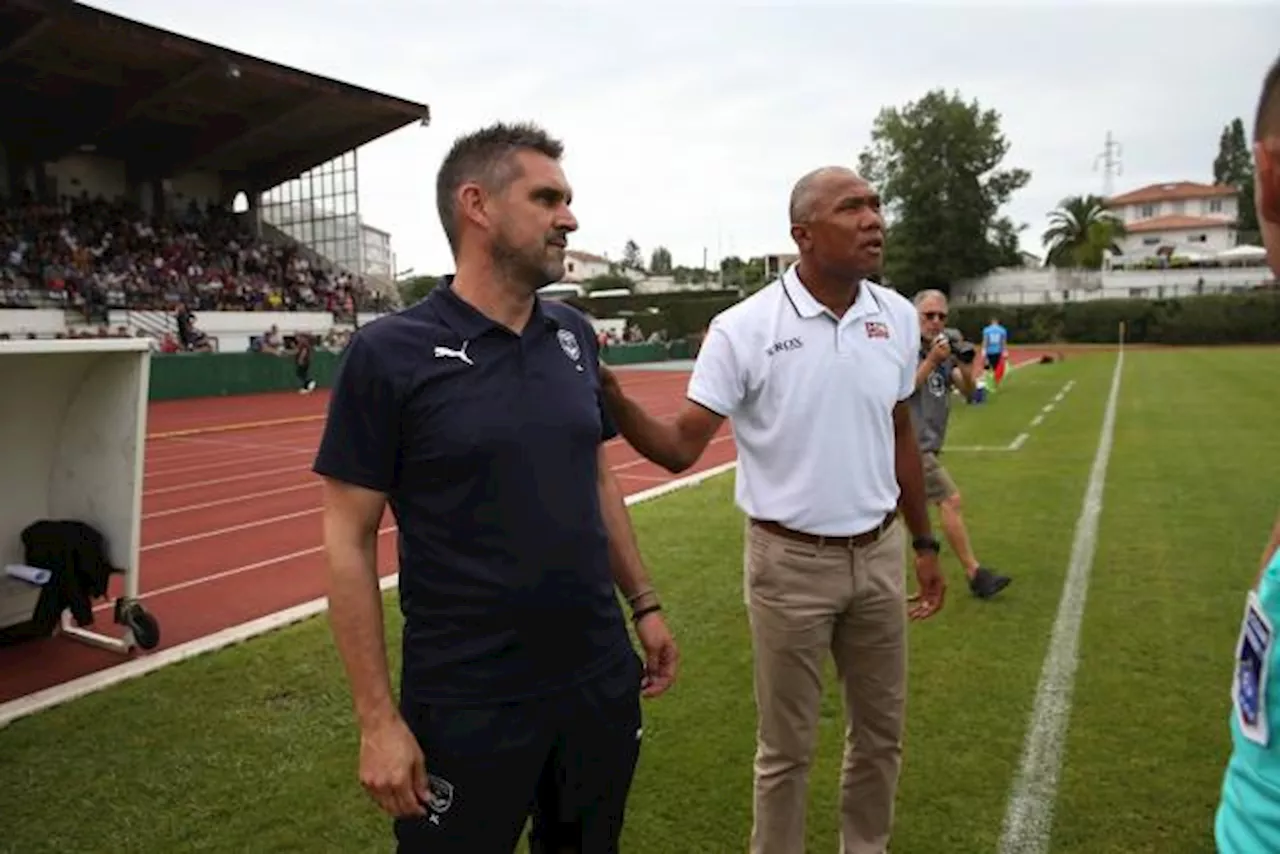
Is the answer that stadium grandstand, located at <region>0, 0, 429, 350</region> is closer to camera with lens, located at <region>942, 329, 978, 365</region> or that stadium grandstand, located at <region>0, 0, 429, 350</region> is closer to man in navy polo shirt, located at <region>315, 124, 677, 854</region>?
camera with lens, located at <region>942, 329, 978, 365</region>

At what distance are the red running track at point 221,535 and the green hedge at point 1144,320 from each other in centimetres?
4119

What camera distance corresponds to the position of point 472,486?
1.99 metres

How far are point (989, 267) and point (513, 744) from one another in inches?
2774

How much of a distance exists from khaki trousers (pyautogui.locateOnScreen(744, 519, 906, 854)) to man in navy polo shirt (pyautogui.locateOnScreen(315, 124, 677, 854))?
2.49 feet

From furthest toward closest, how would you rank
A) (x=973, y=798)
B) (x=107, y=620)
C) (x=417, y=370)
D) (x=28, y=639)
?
(x=107, y=620) → (x=28, y=639) → (x=973, y=798) → (x=417, y=370)

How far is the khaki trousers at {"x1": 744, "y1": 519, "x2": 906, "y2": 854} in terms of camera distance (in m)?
2.83

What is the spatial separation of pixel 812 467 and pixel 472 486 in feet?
3.88

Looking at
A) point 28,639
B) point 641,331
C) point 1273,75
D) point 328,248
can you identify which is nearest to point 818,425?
point 1273,75

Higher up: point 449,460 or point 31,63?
point 31,63

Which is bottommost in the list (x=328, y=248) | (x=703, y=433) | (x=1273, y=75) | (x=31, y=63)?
(x=703, y=433)

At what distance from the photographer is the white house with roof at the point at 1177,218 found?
287 ft

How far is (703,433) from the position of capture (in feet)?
9.36

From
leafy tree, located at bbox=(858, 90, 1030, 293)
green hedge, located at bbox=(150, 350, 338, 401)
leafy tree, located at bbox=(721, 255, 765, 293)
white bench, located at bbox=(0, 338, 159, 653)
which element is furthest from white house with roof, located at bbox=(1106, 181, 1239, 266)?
white bench, located at bbox=(0, 338, 159, 653)

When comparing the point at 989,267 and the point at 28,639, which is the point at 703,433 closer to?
the point at 28,639
